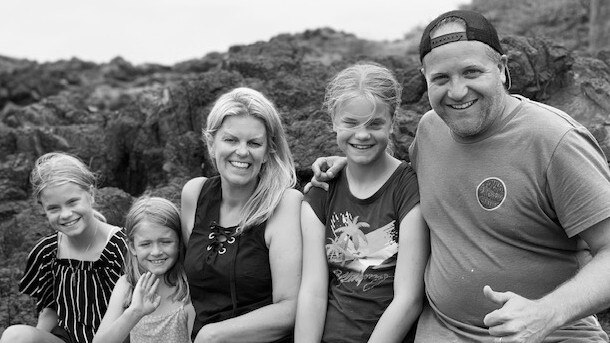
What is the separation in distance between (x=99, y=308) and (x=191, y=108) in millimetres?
3324

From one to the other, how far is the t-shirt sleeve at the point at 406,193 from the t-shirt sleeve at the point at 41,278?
2.71m

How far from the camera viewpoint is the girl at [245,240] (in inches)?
197

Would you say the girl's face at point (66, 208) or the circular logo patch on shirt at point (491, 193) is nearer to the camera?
the circular logo patch on shirt at point (491, 193)

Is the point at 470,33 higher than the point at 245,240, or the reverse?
the point at 470,33

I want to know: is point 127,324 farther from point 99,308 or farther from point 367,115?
point 367,115

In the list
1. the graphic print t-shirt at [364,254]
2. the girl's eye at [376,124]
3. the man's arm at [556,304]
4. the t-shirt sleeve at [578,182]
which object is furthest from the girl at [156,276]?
the t-shirt sleeve at [578,182]

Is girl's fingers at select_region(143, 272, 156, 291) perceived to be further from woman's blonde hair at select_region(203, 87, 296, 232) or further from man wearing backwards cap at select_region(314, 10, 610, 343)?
man wearing backwards cap at select_region(314, 10, 610, 343)

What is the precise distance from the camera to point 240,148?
512 cm

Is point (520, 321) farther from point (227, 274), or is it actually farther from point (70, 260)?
point (70, 260)

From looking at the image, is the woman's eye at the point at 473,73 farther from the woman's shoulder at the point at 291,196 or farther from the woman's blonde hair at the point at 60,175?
the woman's blonde hair at the point at 60,175

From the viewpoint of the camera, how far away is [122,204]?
25.3 feet

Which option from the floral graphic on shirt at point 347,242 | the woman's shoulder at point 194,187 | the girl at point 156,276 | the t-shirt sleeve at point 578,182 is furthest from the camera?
the woman's shoulder at point 194,187

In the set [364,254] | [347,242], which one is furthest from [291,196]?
[364,254]

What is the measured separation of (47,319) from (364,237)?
261cm
